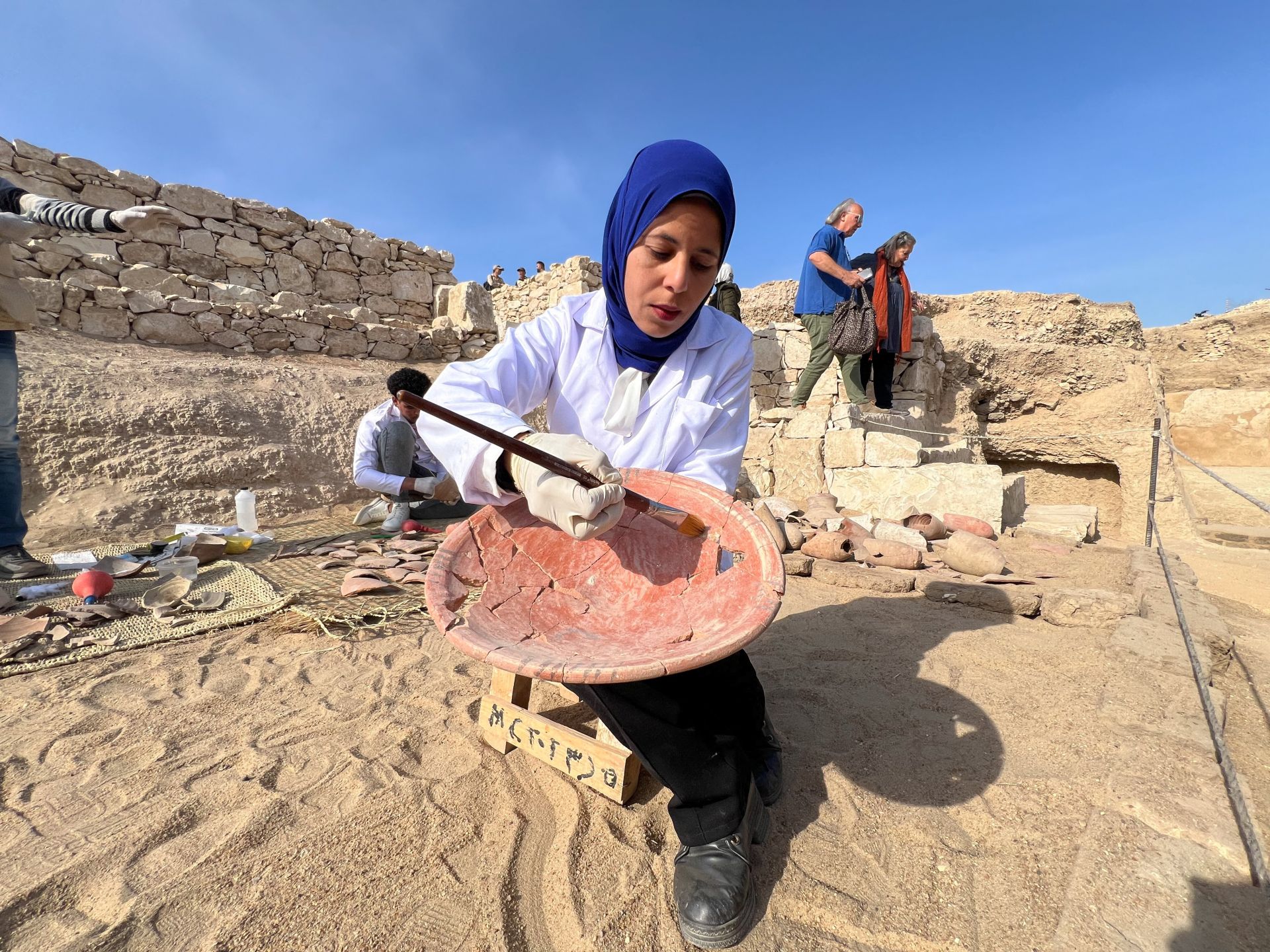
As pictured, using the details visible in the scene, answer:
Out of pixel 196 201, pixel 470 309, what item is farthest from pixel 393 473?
pixel 196 201

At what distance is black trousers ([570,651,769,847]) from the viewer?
53.0 inches

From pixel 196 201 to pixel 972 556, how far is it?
891 centimetres

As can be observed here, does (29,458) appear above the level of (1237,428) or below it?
below

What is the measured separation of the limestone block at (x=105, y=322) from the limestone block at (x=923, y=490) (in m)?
7.30

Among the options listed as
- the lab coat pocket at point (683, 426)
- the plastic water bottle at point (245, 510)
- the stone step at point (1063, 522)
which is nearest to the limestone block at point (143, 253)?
the plastic water bottle at point (245, 510)

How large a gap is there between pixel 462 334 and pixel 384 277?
56.5 inches

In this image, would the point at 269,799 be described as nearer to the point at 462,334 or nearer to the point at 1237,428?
the point at 462,334

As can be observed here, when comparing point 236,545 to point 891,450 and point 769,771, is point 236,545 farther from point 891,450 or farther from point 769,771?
point 891,450

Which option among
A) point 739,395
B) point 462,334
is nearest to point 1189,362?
point 462,334

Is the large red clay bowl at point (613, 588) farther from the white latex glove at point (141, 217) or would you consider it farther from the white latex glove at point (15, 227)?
the white latex glove at point (15, 227)

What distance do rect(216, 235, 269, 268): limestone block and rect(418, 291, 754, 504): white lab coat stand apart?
24.5ft

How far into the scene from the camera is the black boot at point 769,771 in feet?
5.26

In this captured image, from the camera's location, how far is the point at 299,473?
5348 millimetres

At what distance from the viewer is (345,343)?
7312 mm
